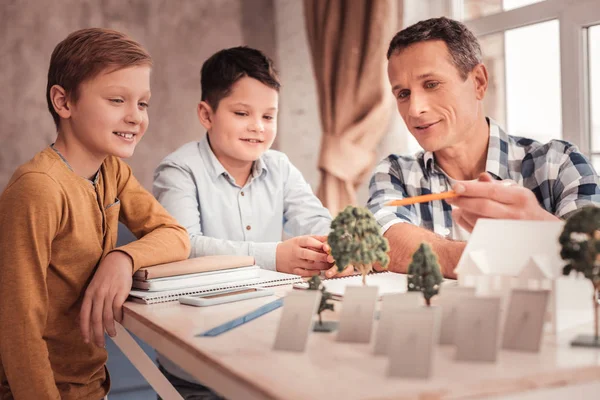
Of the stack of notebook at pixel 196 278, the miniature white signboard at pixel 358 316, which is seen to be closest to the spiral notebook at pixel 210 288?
the stack of notebook at pixel 196 278

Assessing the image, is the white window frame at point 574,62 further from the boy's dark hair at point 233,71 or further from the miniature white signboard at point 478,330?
the miniature white signboard at point 478,330

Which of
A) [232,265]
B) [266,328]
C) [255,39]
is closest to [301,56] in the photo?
[255,39]

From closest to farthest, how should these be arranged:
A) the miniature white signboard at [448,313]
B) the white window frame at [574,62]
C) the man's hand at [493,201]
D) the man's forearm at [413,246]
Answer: the miniature white signboard at [448,313] → the man's hand at [493,201] → the man's forearm at [413,246] → the white window frame at [574,62]

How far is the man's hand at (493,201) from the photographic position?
3.54 feet

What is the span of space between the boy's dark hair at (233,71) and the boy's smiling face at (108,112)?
0.57 m

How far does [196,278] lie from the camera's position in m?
1.26

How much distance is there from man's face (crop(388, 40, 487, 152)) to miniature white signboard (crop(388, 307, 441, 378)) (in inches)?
39.0

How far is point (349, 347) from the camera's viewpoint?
0.76 meters

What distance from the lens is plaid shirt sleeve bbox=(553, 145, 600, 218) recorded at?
1.41 m

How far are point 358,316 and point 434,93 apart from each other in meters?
0.94

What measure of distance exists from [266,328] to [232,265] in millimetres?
451

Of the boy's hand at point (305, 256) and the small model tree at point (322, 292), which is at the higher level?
the boy's hand at point (305, 256)

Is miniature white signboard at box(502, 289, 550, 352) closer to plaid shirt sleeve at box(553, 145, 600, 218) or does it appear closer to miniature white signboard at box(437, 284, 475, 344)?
miniature white signboard at box(437, 284, 475, 344)

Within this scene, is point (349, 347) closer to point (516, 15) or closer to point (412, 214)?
point (412, 214)
